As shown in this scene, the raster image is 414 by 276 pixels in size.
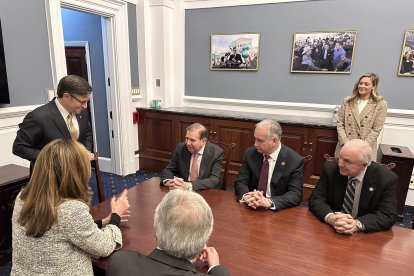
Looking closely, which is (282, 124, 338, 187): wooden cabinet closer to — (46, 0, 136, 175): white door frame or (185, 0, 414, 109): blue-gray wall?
(185, 0, 414, 109): blue-gray wall

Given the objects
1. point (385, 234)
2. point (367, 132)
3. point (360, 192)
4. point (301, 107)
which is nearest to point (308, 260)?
point (385, 234)

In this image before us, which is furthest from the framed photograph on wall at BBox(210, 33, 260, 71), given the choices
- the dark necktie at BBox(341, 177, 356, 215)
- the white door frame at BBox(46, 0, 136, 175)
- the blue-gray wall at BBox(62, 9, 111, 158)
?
the dark necktie at BBox(341, 177, 356, 215)

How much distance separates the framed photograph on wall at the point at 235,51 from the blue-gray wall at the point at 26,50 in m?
2.22

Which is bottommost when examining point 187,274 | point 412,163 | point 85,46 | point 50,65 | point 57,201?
point 412,163

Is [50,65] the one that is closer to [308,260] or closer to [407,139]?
[308,260]

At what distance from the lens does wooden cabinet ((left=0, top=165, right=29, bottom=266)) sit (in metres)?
2.27

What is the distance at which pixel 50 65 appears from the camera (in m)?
3.02

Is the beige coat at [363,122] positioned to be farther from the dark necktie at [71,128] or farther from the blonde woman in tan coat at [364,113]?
the dark necktie at [71,128]

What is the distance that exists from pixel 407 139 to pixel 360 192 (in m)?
2.23

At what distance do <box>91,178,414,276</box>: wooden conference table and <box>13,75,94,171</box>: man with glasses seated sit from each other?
77 centimetres

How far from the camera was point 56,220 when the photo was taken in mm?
1146

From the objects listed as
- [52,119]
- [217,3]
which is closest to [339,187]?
[52,119]

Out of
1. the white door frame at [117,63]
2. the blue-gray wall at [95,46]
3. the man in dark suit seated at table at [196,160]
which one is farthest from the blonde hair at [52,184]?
the blue-gray wall at [95,46]

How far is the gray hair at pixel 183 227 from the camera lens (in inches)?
38.7
